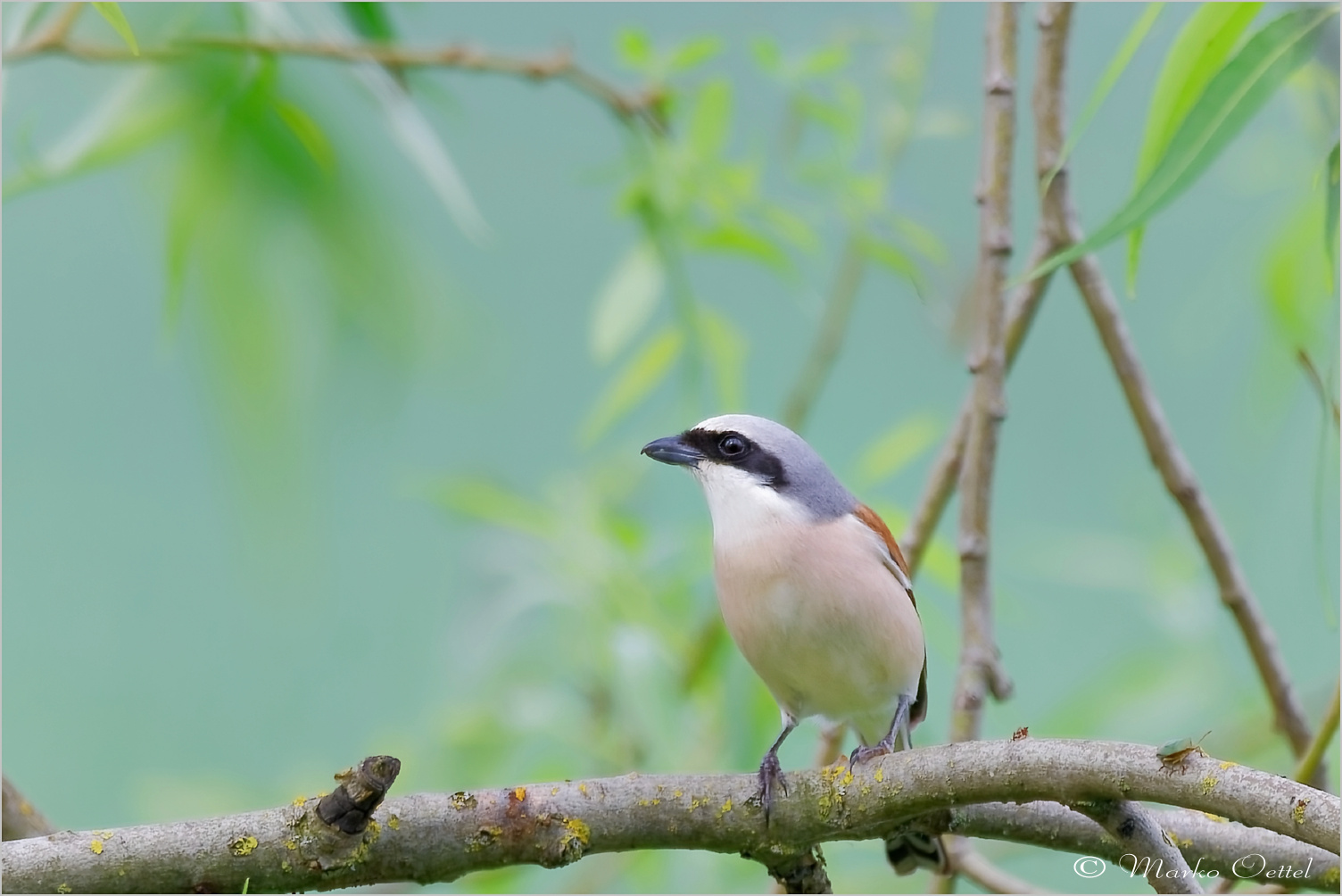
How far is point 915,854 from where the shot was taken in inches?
72.1

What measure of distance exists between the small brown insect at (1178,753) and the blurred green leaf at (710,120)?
1.38 meters

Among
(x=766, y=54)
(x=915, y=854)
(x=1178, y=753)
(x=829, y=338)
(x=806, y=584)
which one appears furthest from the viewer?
(x=829, y=338)

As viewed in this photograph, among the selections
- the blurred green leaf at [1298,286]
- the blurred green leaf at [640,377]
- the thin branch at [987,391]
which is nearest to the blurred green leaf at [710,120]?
the blurred green leaf at [640,377]

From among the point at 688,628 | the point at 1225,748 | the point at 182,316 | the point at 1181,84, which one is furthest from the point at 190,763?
the point at 1181,84

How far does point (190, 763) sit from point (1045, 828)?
14.1 ft

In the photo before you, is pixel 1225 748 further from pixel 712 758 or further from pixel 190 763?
pixel 190 763

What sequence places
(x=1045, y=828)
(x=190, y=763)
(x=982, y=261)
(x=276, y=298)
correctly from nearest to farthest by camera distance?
(x=1045, y=828), (x=276, y=298), (x=982, y=261), (x=190, y=763)

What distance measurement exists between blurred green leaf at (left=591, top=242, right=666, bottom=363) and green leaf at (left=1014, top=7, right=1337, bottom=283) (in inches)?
46.0

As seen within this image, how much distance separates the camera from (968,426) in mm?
1954

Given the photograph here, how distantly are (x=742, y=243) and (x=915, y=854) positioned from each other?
104cm

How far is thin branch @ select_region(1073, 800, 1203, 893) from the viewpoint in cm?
110

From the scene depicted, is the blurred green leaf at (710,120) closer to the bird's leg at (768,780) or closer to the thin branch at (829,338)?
the thin branch at (829,338)

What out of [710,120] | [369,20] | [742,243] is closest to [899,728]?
[742,243]

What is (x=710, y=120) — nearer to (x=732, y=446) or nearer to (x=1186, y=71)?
(x=732, y=446)
